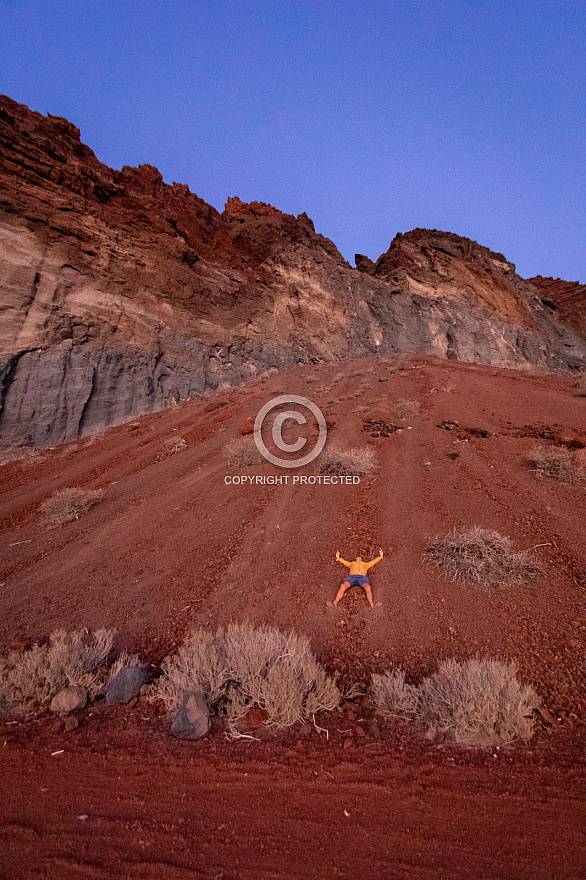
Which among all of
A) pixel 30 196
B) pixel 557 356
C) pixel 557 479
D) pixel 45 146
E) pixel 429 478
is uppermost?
pixel 557 356

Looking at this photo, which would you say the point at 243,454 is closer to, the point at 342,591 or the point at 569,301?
the point at 342,591

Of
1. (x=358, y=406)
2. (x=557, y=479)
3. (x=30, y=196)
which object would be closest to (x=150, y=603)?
(x=557, y=479)

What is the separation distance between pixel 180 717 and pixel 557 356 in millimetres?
39683

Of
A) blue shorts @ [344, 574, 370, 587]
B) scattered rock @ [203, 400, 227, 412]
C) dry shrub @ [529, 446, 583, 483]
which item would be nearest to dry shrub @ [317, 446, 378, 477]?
dry shrub @ [529, 446, 583, 483]

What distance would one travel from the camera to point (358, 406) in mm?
11055

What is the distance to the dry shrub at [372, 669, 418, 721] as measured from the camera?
2.40 metres

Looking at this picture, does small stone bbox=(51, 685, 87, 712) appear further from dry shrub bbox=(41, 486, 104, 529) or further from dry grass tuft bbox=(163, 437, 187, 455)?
dry grass tuft bbox=(163, 437, 187, 455)

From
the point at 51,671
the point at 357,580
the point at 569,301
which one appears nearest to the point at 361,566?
the point at 357,580

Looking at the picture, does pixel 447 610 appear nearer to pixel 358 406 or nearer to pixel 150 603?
pixel 150 603

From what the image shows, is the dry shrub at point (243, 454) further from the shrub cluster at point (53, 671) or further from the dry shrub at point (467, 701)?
the dry shrub at point (467, 701)

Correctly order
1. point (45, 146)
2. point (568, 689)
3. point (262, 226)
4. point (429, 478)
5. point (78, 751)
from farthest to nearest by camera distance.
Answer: point (262, 226) < point (45, 146) < point (429, 478) < point (568, 689) < point (78, 751)

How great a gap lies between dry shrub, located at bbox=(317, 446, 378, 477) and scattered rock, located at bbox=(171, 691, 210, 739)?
464 cm

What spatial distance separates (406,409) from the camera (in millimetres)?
9812

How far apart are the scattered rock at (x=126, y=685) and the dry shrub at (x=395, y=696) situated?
175cm
